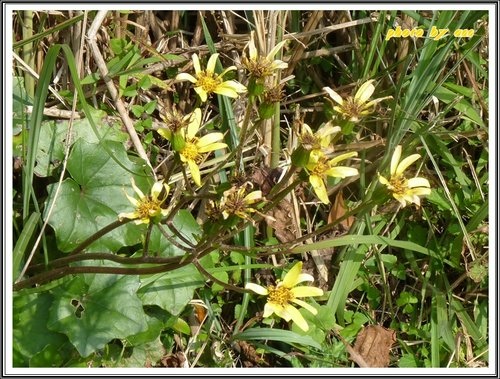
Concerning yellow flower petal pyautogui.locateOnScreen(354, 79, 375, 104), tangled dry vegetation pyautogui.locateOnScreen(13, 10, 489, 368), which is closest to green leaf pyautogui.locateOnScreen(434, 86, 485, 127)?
tangled dry vegetation pyautogui.locateOnScreen(13, 10, 489, 368)

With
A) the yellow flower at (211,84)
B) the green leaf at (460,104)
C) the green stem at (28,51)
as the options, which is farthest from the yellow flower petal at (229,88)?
the green leaf at (460,104)

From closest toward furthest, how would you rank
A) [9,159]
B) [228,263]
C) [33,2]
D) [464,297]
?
1. [9,159]
2. [33,2]
3. [228,263]
4. [464,297]

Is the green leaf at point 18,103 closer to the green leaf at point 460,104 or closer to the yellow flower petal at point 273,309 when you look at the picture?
the yellow flower petal at point 273,309

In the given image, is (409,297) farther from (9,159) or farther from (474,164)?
(9,159)

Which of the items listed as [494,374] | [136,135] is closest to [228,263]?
[136,135]

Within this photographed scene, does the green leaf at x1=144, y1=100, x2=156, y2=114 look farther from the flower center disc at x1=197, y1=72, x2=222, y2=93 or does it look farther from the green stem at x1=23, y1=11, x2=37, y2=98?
the flower center disc at x1=197, y1=72, x2=222, y2=93

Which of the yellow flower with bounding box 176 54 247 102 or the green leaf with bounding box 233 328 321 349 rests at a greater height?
the yellow flower with bounding box 176 54 247 102
